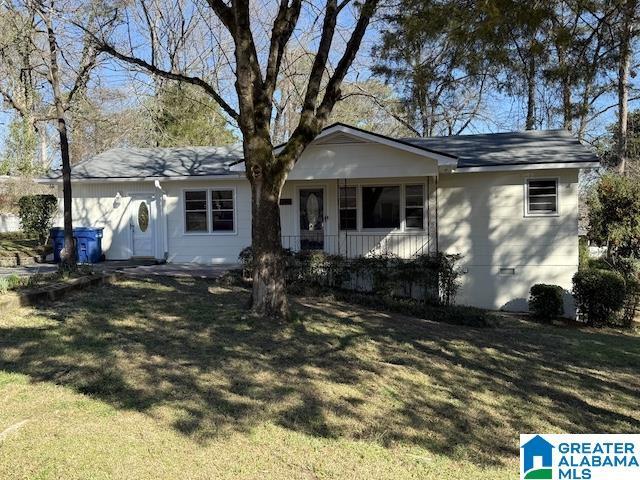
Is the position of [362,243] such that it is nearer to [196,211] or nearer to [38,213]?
[196,211]

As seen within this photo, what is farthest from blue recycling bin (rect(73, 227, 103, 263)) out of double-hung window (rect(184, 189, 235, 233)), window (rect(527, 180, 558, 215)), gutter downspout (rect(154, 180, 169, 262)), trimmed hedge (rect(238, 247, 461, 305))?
window (rect(527, 180, 558, 215))

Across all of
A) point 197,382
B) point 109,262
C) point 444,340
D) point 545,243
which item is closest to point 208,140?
point 109,262

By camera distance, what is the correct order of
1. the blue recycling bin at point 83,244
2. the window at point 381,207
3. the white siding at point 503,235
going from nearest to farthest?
the white siding at point 503,235 < the window at point 381,207 < the blue recycling bin at point 83,244

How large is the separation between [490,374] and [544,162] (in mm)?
7774

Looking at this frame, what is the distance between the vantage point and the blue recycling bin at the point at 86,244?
14.7 meters

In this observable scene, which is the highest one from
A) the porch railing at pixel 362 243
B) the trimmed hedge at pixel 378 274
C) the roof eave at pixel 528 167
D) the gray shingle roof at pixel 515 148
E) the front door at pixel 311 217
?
the gray shingle roof at pixel 515 148

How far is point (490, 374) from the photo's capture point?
6004mm

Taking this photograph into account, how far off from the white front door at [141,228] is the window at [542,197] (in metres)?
10.3

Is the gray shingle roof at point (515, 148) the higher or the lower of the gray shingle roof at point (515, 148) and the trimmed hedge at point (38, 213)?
the higher

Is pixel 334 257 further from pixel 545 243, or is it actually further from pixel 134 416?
pixel 134 416

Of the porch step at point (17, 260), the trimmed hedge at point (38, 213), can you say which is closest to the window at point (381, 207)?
the porch step at point (17, 260)

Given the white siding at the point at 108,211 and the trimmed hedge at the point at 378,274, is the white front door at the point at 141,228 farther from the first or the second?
the trimmed hedge at the point at 378,274

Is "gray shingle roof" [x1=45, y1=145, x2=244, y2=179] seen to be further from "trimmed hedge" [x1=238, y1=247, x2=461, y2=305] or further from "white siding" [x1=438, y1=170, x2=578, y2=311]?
"white siding" [x1=438, y1=170, x2=578, y2=311]

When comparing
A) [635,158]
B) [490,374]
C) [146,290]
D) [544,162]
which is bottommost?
[490,374]
